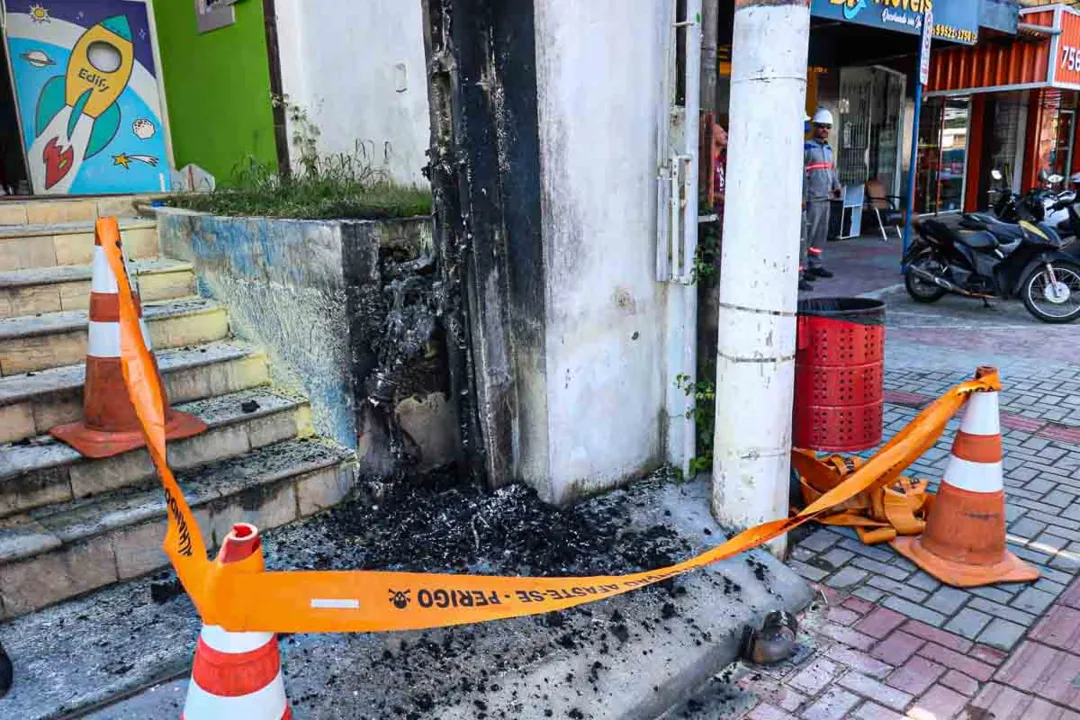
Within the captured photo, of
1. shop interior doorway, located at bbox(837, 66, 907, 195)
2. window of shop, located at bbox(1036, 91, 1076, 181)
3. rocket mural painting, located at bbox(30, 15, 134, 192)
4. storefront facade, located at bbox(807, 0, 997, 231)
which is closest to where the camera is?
rocket mural painting, located at bbox(30, 15, 134, 192)

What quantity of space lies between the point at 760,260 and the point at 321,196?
2621 mm

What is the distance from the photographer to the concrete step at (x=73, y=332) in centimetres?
375

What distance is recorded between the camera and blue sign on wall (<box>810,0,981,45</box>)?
8805mm

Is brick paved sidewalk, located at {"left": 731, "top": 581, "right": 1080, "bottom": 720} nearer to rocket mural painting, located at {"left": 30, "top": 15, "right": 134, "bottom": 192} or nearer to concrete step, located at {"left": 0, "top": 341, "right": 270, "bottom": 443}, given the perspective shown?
concrete step, located at {"left": 0, "top": 341, "right": 270, "bottom": 443}

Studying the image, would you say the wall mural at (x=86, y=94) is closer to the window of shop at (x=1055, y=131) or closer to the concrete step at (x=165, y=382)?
the concrete step at (x=165, y=382)

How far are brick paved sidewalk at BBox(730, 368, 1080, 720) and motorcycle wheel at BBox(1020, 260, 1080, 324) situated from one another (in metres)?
4.54

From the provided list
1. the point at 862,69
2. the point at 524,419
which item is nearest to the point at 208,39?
the point at 524,419

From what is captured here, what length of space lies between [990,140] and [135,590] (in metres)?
19.7

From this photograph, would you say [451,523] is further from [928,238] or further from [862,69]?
[862,69]

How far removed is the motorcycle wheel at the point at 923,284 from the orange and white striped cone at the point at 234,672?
28.6 ft

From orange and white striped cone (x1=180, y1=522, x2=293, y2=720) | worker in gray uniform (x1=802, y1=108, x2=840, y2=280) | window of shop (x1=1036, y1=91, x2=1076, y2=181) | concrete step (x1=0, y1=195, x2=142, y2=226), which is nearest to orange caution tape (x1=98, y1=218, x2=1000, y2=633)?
orange and white striped cone (x1=180, y1=522, x2=293, y2=720)

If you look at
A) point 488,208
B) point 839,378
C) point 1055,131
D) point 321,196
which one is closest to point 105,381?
point 321,196

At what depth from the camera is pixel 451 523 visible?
3.53 metres

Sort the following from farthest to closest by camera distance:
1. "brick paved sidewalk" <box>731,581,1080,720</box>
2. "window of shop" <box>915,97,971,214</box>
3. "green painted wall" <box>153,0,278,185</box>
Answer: "window of shop" <box>915,97,971,214</box> < "green painted wall" <box>153,0,278,185</box> < "brick paved sidewalk" <box>731,581,1080,720</box>
